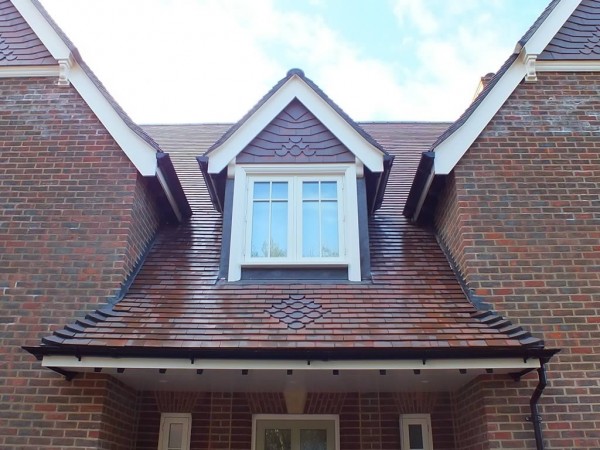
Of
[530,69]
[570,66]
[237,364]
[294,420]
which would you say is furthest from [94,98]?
[570,66]

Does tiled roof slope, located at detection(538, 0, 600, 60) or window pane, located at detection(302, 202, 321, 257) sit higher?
tiled roof slope, located at detection(538, 0, 600, 60)

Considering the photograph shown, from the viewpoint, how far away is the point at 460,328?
19.7ft

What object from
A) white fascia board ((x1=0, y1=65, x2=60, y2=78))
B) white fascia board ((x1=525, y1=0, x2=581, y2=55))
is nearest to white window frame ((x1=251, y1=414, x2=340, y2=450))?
white fascia board ((x1=0, y1=65, x2=60, y2=78))

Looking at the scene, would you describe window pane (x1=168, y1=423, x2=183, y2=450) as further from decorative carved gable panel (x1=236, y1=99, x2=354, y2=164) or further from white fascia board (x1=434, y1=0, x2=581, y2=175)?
white fascia board (x1=434, y1=0, x2=581, y2=175)

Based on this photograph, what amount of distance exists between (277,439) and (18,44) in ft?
21.7

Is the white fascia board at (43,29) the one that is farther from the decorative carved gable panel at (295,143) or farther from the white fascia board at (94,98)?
the decorative carved gable panel at (295,143)

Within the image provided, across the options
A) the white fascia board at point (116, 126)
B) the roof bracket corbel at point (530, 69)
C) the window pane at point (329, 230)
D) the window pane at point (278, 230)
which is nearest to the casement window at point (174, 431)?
the window pane at point (278, 230)

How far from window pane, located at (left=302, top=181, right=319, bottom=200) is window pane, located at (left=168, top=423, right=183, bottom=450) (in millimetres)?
3399

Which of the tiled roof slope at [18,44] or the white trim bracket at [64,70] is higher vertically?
the tiled roof slope at [18,44]

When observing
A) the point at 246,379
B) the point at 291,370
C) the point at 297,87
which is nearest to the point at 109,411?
the point at 246,379

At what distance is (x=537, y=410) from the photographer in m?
5.82

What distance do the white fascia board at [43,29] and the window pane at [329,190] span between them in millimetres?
3972

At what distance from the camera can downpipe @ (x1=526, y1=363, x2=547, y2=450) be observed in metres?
5.62

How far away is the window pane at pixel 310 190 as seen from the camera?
7582 millimetres
